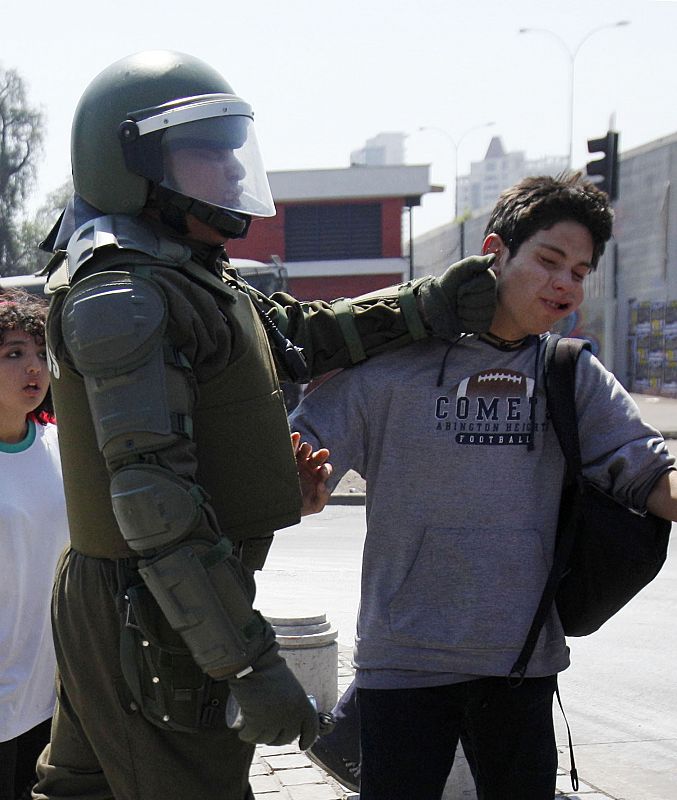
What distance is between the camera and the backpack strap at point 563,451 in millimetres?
2758

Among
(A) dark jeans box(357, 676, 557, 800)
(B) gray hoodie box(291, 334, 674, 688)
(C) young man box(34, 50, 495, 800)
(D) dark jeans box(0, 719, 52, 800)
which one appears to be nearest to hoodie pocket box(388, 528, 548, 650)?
(B) gray hoodie box(291, 334, 674, 688)

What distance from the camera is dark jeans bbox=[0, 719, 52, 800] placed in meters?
3.12

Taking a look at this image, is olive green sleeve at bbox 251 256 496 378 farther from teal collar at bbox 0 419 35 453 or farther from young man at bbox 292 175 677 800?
teal collar at bbox 0 419 35 453

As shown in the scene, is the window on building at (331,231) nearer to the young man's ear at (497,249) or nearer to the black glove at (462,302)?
the young man's ear at (497,249)

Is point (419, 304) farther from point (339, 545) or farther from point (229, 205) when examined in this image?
point (339, 545)

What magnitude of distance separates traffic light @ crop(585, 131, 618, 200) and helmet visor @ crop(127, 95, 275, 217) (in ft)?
36.8

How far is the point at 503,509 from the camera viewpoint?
279 cm

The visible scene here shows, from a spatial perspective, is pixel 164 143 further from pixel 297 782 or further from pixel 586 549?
pixel 297 782

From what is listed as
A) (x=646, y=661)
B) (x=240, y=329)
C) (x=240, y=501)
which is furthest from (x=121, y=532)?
(x=646, y=661)

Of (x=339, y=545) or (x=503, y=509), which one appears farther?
(x=339, y=545)

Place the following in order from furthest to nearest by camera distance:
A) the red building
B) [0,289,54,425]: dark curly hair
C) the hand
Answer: the red building, [0,289,54,425]: dark curly hair, the hand

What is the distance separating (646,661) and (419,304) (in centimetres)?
437

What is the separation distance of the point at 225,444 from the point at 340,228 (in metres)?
34.8

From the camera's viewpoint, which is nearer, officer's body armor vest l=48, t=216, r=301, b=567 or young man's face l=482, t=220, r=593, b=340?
officer's body armor vest l=48, t=216, r=301, b=567
